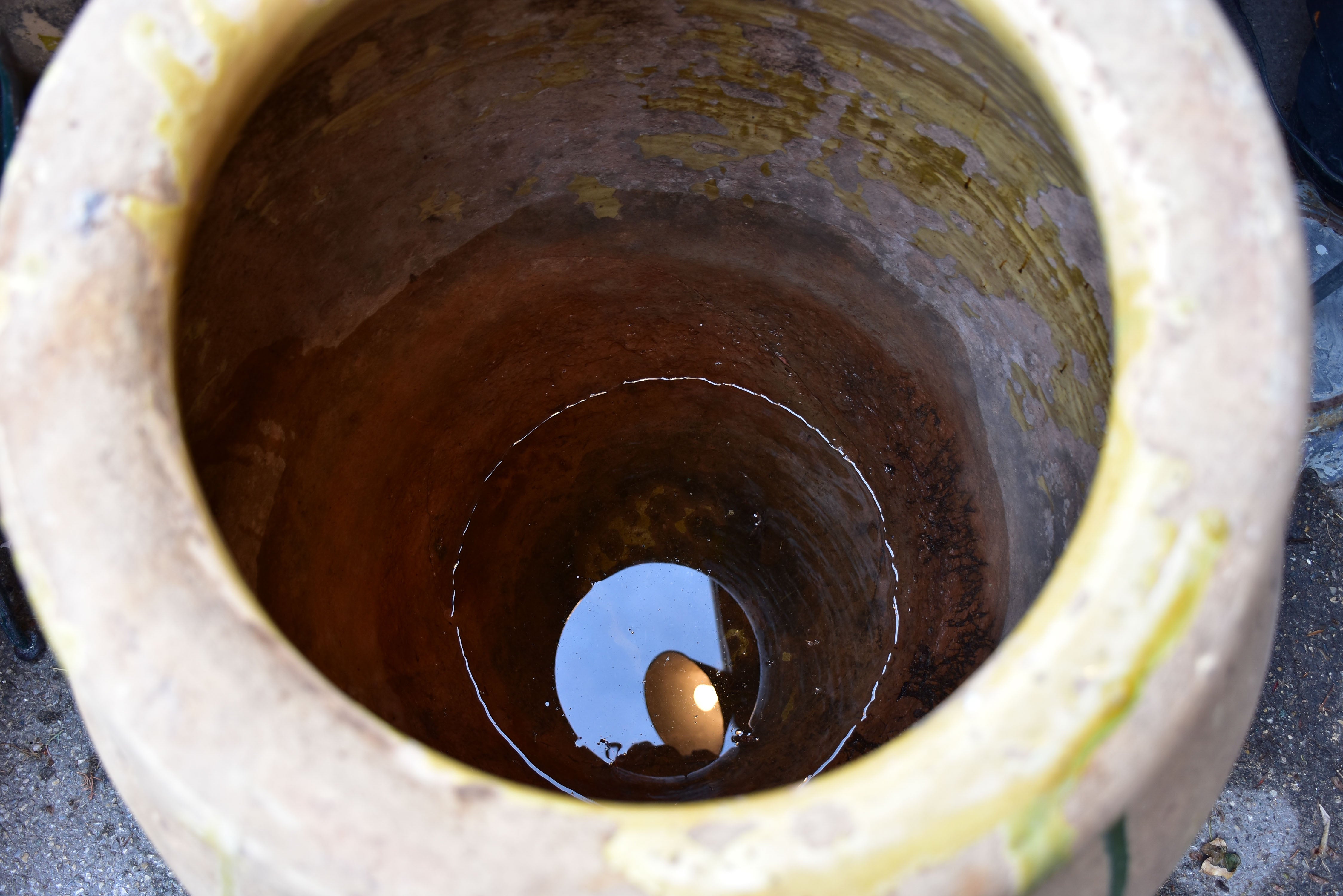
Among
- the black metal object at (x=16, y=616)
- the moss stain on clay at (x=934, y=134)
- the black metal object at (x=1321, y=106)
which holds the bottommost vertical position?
the black metal object at (x=16, y=616)

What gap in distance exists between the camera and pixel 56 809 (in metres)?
2.14

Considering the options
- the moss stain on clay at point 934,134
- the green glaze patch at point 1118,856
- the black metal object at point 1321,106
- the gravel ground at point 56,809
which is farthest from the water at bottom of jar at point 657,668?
the black metal object at point 1321,106

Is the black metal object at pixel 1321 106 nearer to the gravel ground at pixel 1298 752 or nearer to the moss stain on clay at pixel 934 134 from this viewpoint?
the gravel ground at pixel 1298 752

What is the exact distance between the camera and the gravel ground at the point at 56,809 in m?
2.10

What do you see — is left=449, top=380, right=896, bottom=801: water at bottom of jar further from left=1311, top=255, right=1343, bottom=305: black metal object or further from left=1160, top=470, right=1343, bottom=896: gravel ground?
left=1311, top=255, right=1343, bottom=305: black metal object

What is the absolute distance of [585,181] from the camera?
1898mm

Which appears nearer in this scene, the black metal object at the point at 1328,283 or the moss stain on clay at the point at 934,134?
the moss stain on clay at the point at 934,134

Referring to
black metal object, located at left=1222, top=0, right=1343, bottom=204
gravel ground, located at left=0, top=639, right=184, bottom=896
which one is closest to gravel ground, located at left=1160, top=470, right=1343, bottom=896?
black metal object, located at left=1222, top=0, right=1343, bottom=204

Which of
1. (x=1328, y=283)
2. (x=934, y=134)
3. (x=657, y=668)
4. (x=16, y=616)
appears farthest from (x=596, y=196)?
(x=1328, y=283)

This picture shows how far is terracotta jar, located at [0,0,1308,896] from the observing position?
0.77m

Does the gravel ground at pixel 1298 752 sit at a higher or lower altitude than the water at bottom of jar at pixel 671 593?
higher

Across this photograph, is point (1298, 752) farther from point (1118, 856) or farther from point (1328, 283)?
point (1118, 856)

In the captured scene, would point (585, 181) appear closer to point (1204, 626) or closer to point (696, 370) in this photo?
point (696, 370)

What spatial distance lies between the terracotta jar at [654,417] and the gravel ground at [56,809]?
2.75 feet
